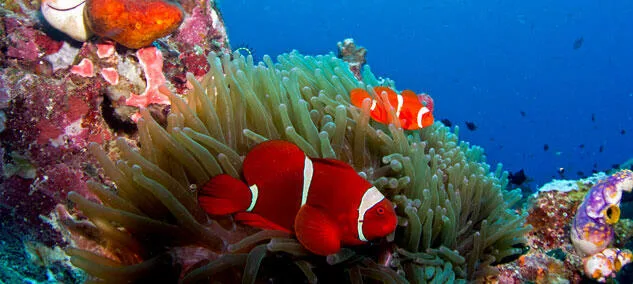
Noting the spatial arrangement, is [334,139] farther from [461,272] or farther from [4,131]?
[4,131]

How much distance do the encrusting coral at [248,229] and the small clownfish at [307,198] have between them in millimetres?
207

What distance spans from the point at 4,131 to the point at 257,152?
6.12 ft

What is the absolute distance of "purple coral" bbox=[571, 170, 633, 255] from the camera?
3264mm

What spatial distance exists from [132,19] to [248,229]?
1.72m

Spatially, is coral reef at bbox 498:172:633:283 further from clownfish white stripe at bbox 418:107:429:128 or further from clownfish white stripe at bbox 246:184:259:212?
clownfish white stripe at bbox 246:184:259:212

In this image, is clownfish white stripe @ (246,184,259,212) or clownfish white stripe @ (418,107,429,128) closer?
clownfish white stripe @ (246,184,259,212)

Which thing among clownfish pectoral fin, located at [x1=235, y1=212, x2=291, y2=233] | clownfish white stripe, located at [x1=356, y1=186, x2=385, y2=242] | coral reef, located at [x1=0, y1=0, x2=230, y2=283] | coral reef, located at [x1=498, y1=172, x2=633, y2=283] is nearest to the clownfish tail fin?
clownfish pectoral fin, located at [x1=235, y1=212, x2=291, y2=233]

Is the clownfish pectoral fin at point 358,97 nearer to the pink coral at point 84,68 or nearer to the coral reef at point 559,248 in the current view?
the coral reef at point 559,248

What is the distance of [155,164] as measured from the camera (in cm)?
210

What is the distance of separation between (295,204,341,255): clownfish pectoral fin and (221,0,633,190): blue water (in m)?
66.5

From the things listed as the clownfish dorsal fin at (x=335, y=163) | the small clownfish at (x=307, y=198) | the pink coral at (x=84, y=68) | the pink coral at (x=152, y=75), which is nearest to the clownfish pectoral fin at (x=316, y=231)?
the small clownfish at (x=307, y=198)

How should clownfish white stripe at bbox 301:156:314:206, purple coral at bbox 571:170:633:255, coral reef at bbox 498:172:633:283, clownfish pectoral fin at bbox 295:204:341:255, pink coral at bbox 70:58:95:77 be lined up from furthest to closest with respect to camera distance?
purple coral at bbox 571:170:633:255, coral reef at bbox 498:172:633:283, pink coral at bbox 70:58:95:77, clownfish white stripe at bbox 301:156:314:206, clownfish pectoral fin at bbox 295:204:341:255

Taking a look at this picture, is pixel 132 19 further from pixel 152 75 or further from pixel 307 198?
pixel 307 198

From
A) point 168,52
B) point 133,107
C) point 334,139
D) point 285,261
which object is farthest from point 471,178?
point 168,52
